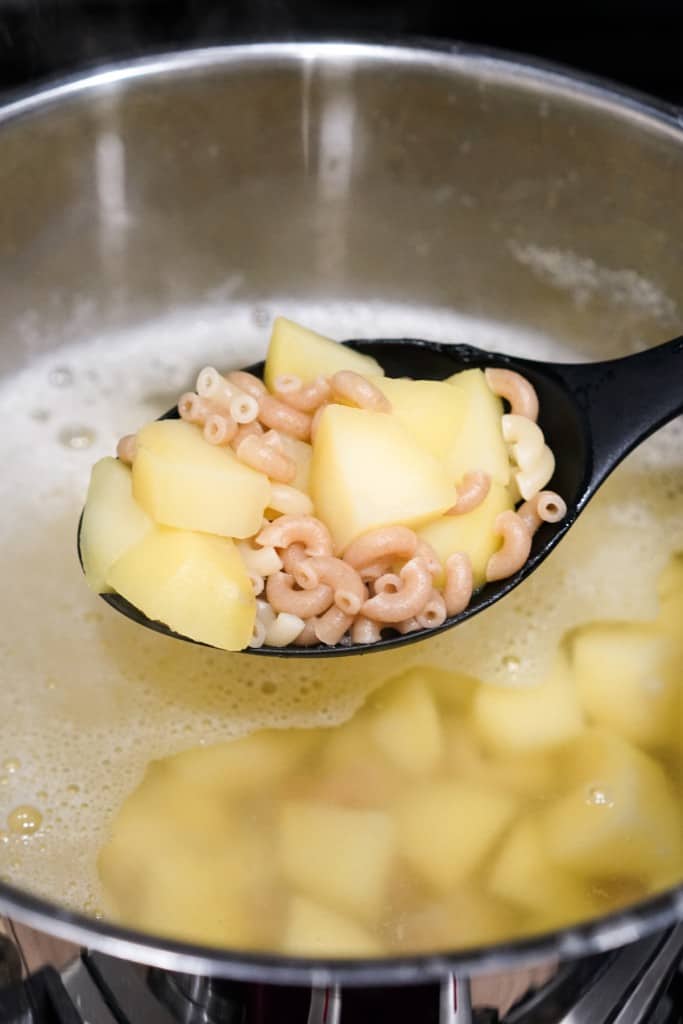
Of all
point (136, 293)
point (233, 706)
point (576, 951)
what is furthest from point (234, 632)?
point (136, 293)

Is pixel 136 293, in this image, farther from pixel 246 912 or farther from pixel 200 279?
pixel 246 912

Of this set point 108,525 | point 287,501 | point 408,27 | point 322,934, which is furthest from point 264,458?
point 408,27

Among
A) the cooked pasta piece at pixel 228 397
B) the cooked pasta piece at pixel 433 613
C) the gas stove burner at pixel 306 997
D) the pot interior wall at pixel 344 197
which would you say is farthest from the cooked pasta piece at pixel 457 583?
the pot interior wall at pixel 344 197

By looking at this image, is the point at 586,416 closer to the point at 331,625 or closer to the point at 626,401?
the point at 626,401

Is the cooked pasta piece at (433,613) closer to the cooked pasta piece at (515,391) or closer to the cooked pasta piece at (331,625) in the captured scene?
the cooked pasta piece at (331,625)

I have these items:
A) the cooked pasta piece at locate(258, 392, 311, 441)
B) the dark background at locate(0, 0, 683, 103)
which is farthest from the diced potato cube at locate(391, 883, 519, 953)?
the dark background at locate(0, 0, 683, 103)

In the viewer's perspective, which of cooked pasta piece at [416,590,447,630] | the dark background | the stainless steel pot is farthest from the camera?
the dark background

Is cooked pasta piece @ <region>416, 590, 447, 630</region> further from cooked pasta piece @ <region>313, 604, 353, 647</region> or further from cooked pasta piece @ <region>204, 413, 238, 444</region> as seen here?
cooked pasta piece @ <region>204, 413, 238, 444</region>
